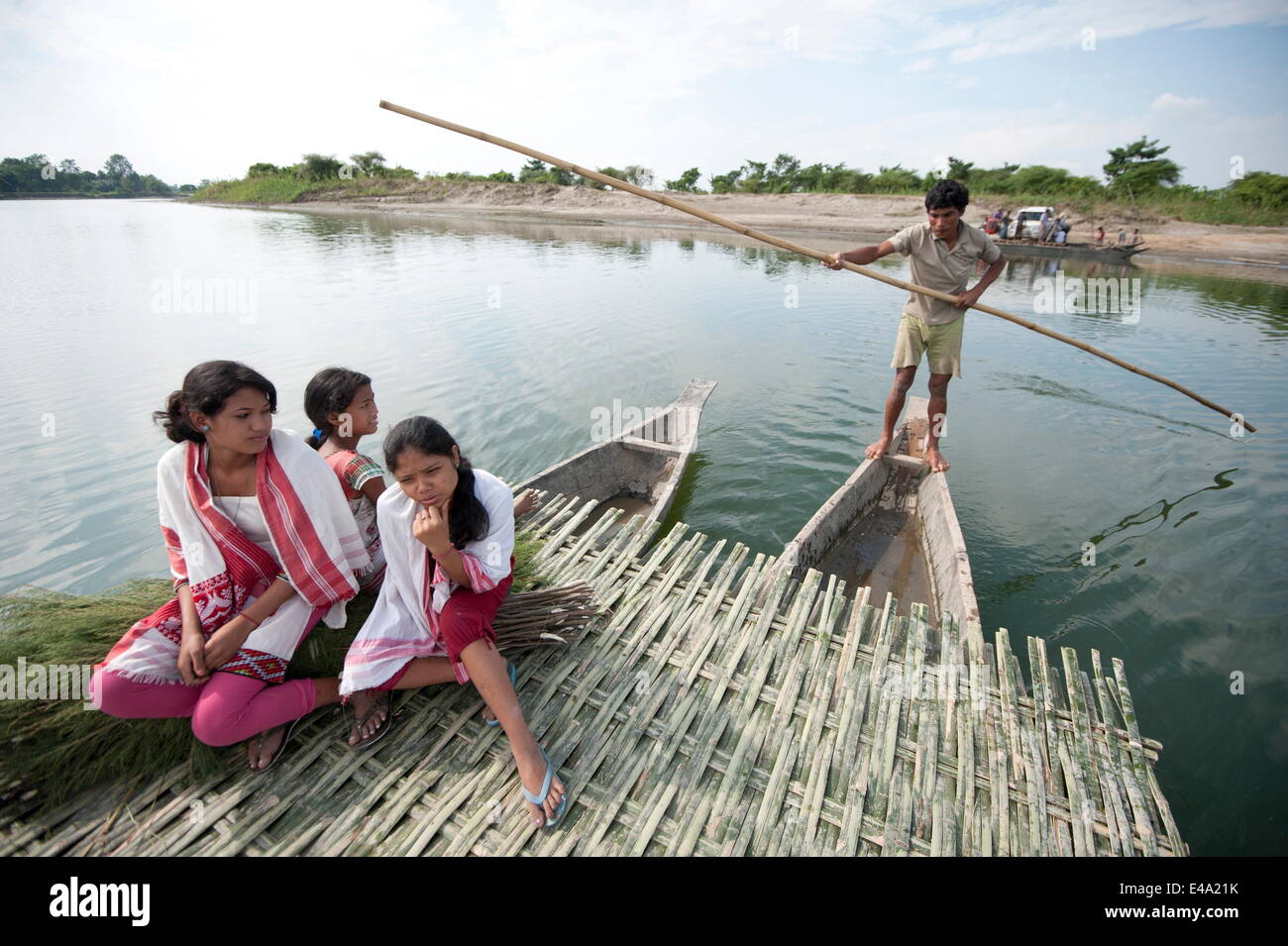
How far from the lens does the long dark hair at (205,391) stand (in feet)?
6.18

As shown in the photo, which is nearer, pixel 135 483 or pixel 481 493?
pixel 481 493

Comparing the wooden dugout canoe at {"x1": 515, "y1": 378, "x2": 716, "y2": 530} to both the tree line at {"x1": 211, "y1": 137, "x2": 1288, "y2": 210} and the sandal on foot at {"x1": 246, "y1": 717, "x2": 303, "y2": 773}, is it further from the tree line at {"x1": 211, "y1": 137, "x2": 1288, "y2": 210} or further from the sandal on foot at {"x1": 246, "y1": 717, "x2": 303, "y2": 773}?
the tree line at {"x1": 211, "y1": 137, "x2": 1288, "y2": 210}

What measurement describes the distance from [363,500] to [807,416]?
5.86 metres

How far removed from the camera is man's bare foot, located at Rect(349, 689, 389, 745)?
218 centimetres

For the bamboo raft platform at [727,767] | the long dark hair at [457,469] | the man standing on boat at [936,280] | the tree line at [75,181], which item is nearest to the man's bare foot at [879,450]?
the man standing on boat at [936,280]

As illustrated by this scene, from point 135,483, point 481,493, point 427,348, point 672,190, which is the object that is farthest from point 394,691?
point 672,190

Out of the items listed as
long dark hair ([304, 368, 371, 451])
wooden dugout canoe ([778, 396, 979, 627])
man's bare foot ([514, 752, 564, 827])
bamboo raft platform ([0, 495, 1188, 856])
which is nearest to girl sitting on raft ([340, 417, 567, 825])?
man's bare foot ([514, 752, 564, 827])

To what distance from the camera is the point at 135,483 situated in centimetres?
539

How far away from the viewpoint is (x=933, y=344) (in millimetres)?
4602

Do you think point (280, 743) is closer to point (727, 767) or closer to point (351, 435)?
point (351, 435)

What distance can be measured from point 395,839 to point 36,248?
28.2 meters

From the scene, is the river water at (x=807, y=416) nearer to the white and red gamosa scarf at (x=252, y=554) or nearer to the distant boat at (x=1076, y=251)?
the distant boat at (x=1076, y=251)
